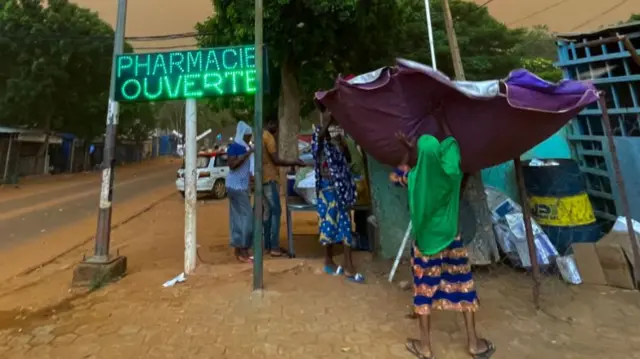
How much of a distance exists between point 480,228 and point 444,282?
1765mm

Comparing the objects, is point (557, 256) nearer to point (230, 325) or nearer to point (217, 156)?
point (230, 325)

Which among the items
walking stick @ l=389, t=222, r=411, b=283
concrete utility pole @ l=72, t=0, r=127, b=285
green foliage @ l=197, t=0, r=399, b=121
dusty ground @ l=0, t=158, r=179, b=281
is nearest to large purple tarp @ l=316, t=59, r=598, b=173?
walking stick @ l=389, t=222, r=411, b=283

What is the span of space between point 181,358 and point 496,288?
2974 mm

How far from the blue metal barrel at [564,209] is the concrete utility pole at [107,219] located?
190 inches

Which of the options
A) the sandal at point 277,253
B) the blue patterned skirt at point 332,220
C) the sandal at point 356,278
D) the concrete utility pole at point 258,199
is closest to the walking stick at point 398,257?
the sandal at point 356,278

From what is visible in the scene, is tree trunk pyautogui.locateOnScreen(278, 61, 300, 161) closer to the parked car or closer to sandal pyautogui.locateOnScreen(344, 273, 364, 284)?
the parked car

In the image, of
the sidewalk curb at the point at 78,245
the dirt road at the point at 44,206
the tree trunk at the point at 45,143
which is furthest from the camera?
the tree trunk at the point at 45,143

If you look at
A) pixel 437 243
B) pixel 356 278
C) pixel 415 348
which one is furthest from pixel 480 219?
pixel 415 348

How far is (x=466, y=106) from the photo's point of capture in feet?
11.4

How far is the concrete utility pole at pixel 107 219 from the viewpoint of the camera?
4.96 metres

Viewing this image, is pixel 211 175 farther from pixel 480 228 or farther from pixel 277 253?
pixel 480 228

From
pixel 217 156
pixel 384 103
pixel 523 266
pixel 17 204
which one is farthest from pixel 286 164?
pixel 17 204

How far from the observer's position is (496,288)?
4367 mm

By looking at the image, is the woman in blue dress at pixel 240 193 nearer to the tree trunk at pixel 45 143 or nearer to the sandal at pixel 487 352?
the sandal at pixel 487 352
